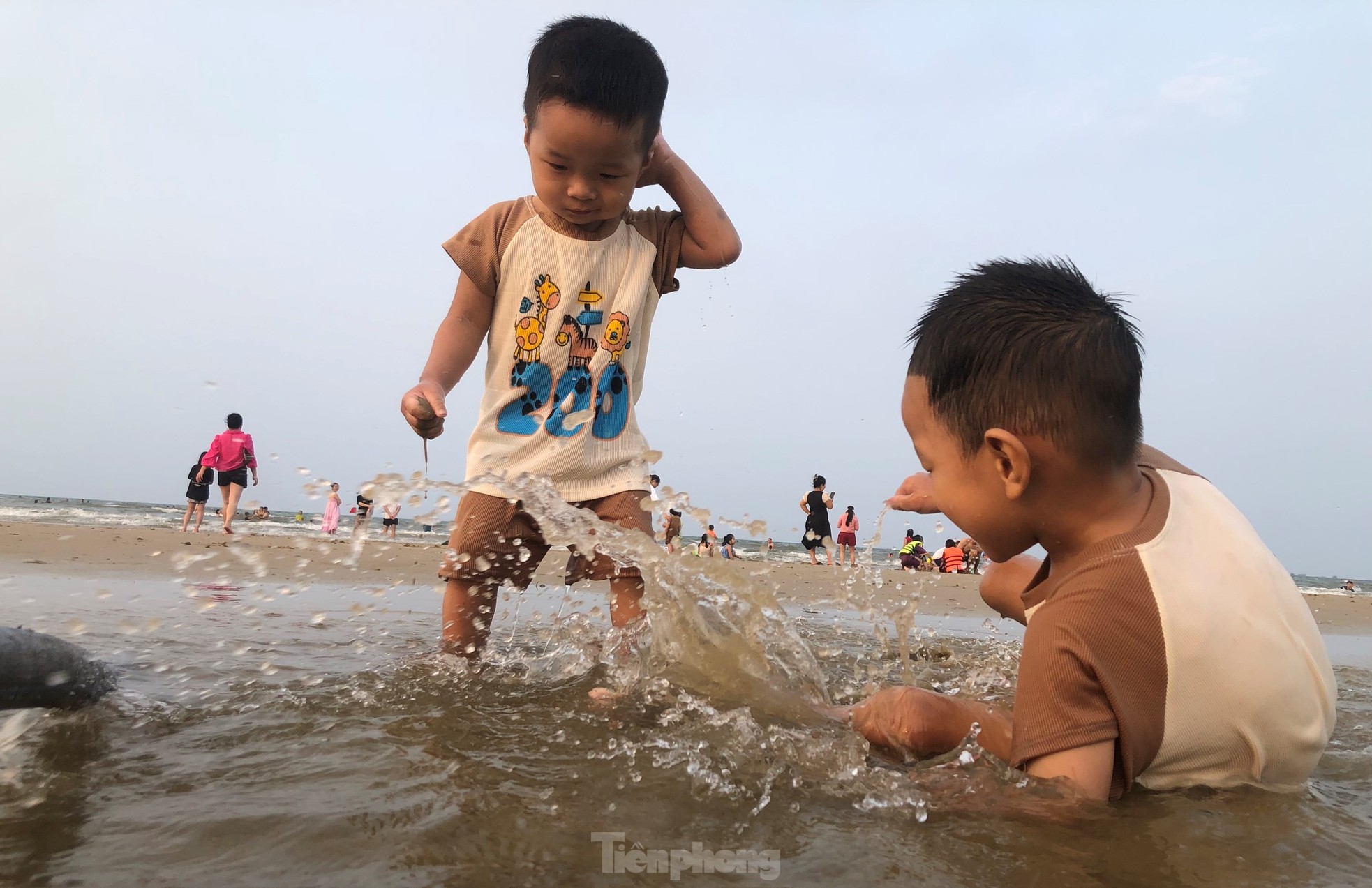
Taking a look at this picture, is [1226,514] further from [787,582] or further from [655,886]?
[787,582]

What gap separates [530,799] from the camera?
1372 mm

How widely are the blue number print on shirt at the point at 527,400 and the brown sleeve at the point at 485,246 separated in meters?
0.28

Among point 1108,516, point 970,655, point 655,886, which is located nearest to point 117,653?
point 655,886

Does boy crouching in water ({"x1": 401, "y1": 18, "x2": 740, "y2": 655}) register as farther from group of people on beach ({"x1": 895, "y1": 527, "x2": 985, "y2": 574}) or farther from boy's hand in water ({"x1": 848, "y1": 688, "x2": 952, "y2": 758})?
group of people on beach ({"x1": 895, "y1": 527, "x2": 985, "y2": 574})

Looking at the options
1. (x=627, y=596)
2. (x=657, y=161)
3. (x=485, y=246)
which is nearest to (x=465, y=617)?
(x=627, y=596)

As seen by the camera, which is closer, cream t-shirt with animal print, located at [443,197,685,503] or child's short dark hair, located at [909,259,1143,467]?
child's short dark hair, located at [909,259,1143,467]

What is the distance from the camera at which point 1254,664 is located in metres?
1.54

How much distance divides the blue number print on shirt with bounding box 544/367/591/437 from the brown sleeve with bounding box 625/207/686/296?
426 mm

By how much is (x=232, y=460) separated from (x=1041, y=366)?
10.3m

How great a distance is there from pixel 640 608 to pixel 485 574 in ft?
1.61

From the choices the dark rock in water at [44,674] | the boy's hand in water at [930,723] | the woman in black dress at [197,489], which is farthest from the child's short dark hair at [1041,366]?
the woman in black dress at [197,489]

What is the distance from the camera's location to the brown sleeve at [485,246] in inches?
109

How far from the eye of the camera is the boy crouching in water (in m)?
2.68

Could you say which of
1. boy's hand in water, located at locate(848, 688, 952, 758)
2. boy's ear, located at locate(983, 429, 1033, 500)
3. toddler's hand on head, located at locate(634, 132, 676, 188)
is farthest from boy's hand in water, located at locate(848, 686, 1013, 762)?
toddler's hand on head, located at locate(634, 132, 676, 188)
